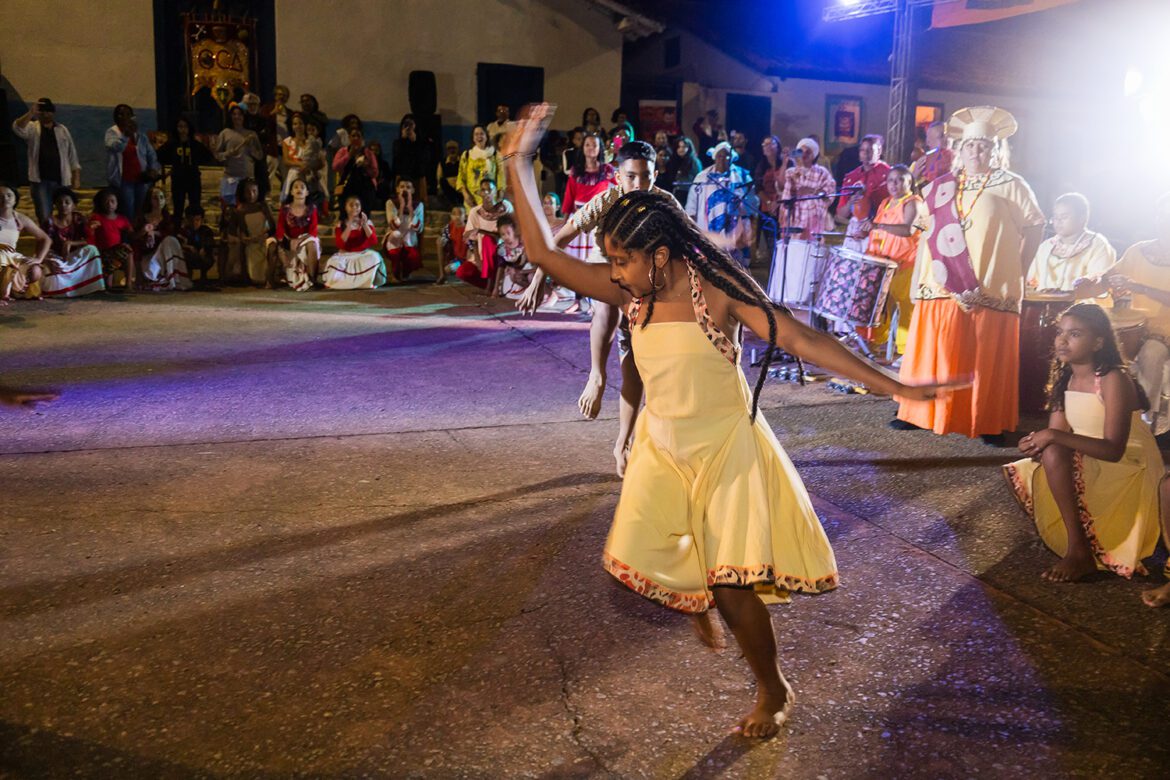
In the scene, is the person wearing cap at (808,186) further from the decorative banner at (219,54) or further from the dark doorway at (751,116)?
the decorative banner at (219,54)

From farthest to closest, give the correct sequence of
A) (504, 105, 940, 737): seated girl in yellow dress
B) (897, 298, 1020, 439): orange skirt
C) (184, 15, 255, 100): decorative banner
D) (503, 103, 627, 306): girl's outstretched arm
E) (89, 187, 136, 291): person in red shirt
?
(184, 15, 255, 100): decorative banner → (89, 187, 136, 291): person in red shirt → (897, 298, 1020, 439): orange skirt → (503, 103, 627, 306): girl's outstretched arm → (504, 105, 940, 737): seated girl in yellow dress

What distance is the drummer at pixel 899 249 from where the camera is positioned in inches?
370

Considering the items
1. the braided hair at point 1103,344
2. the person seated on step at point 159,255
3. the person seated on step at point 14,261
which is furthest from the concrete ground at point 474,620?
the person seated on step at point 159,255

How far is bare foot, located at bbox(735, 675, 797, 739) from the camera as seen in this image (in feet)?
10.7

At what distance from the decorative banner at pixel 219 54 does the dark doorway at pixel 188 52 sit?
6 cm

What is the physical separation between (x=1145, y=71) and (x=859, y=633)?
1772 centimetres

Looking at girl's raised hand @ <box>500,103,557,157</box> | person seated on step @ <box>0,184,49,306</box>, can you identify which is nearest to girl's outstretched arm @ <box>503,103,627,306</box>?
girl's raised hand @ <box>500,103,557,157</box>

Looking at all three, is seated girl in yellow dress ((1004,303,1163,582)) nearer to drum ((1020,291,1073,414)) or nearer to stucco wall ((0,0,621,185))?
drum ((1020,291,1073,414))

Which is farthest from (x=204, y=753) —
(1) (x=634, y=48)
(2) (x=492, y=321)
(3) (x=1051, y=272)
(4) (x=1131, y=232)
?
(1) (x=634, y=48)

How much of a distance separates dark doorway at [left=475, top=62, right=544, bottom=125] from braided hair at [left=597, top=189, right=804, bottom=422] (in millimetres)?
18202

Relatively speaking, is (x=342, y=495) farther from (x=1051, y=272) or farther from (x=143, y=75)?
(x=143, y=75)

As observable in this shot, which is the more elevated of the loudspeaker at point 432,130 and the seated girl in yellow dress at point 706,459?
the loudspeaker at point 432,130

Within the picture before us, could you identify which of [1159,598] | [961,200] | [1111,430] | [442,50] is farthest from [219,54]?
[1159,598]

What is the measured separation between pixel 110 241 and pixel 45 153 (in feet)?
8.09
